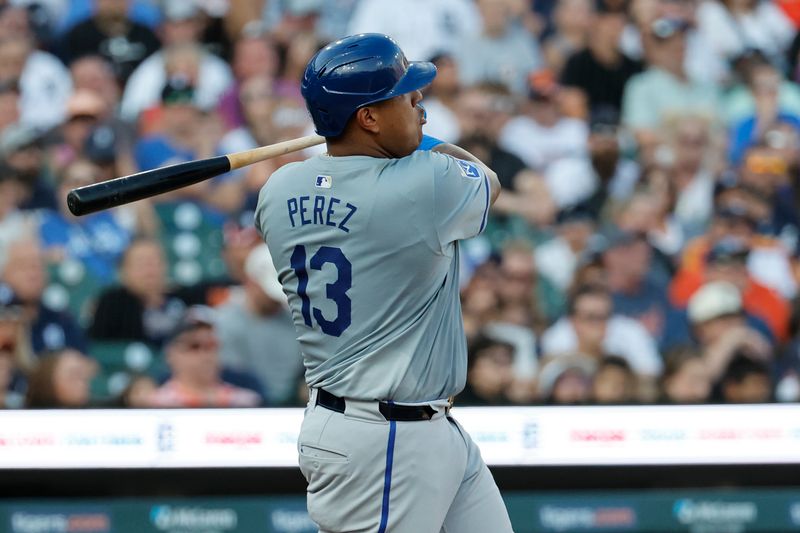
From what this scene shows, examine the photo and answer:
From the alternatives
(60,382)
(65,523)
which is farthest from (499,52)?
(65,523)

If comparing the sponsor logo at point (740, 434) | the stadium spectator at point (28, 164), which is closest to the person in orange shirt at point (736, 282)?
the sponsor logo at point (740, 434)

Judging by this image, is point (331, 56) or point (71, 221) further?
point (71, 221)

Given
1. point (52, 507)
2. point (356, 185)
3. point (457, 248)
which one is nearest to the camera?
point (356, 185)

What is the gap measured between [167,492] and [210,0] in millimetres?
2258

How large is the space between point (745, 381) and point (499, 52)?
185 cm

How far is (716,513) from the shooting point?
199 inches

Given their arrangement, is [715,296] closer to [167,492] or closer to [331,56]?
[167,492]

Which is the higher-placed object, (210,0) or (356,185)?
(356,185)

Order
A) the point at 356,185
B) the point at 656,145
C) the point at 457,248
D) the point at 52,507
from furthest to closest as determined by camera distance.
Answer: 1. the point at 656,145
2. the point at 52,507
3. the point at 457,248
4. the point at 356,185

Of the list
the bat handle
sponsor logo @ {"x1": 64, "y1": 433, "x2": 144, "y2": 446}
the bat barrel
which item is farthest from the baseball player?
sponsor logo @ {"x1": 64, "y1": 433, "x2": 144, "y2": 446}

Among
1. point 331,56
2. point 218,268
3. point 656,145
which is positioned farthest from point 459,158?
point 656,145

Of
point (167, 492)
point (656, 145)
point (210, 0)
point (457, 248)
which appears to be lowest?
point (167, 492)

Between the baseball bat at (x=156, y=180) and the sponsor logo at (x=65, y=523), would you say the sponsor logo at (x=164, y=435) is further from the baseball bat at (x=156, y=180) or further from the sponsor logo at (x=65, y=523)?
the baseball bat at (x=156, y=180)

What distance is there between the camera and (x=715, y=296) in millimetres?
5176
